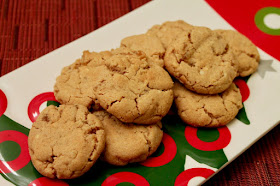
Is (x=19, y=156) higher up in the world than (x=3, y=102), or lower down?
lower down

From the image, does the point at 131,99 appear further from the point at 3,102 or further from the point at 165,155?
the point at 3,102

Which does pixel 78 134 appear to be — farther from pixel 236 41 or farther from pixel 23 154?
pixel 236 41

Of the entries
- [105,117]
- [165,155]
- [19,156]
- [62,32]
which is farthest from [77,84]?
[62,32]

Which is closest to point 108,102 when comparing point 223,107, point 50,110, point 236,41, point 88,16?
point 50,110

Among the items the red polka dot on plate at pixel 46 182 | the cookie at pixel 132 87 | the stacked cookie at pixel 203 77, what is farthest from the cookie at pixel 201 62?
the red polka dot on plate at pixel 46 182

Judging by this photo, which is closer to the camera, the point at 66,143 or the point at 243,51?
the point at 66,143

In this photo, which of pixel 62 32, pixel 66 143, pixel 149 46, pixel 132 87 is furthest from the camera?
pixel 62 32
